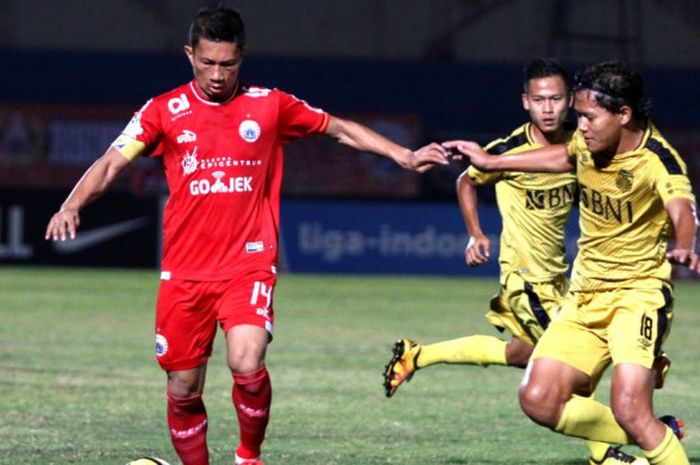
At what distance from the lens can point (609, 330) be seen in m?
7.30

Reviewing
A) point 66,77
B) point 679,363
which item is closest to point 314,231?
point 66,77

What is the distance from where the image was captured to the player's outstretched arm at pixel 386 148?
7.61 metres

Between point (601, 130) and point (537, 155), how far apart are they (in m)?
0.62

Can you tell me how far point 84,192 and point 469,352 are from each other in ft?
10.0

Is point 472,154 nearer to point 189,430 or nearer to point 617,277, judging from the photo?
point 617,277

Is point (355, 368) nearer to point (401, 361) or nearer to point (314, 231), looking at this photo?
point (401, 361)

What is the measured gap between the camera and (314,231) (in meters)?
24.5

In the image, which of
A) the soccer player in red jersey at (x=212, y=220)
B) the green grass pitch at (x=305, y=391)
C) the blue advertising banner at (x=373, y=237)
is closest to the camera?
the soccer player in red jersey at (x=212, y=220)

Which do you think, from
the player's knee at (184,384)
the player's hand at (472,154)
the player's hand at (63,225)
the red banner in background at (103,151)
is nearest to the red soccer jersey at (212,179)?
the player's knee at (184,384)

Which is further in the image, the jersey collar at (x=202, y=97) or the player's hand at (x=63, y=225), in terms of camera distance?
the jersey collar at (x=202, y=97)

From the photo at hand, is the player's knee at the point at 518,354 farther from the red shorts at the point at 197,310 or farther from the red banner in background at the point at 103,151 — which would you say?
the red banner in background at the point at 103,151

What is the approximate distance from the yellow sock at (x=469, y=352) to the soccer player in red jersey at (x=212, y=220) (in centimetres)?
224

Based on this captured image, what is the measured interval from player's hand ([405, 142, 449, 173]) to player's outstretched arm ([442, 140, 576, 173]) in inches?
2.8

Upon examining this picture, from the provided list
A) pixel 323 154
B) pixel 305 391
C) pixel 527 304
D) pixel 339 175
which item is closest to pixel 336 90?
pixel 323 154
